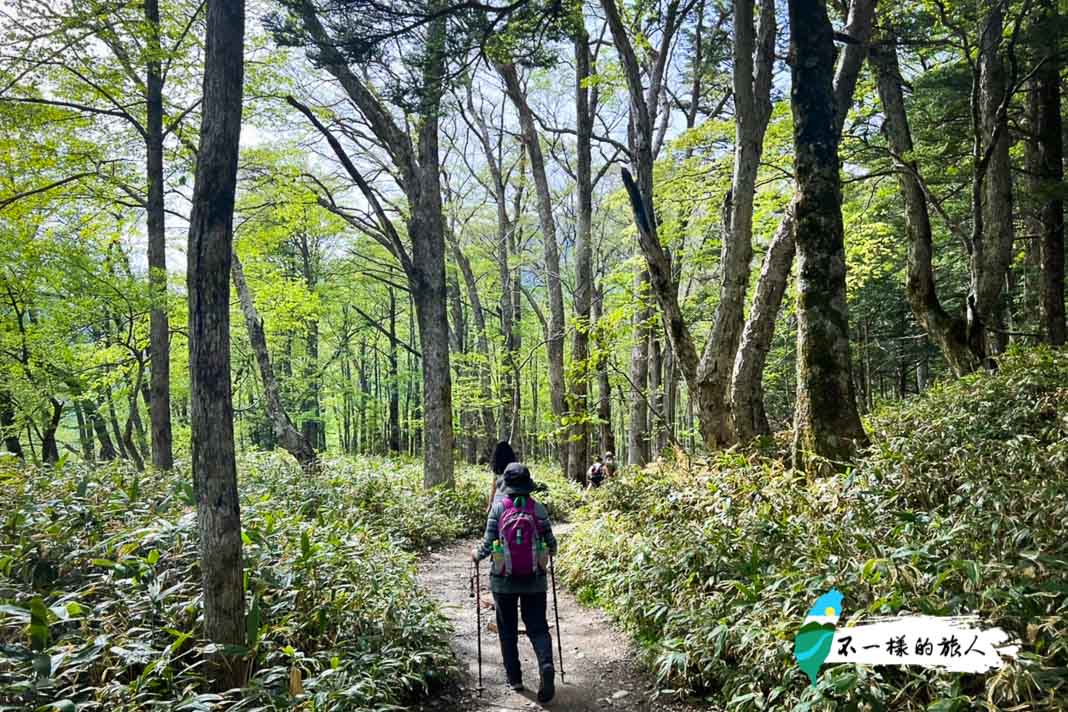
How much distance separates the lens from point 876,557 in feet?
12.0

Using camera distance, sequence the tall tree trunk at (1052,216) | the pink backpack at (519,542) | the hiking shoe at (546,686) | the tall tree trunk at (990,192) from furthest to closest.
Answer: the tall tree trunk at (1052,216), the tall tree trunk at (990,192), the pink backpack at (519,542), the hiking shoe at (546,686)

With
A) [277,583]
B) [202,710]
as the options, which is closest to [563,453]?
[277,583]

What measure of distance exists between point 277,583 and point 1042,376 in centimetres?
812

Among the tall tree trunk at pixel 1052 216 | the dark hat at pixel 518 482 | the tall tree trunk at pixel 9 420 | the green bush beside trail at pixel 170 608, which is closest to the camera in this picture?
the green bush beside trail at pixel 170 608

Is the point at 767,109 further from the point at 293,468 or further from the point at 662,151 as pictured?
the point at 293,468

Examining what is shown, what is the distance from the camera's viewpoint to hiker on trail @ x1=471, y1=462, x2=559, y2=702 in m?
4.57

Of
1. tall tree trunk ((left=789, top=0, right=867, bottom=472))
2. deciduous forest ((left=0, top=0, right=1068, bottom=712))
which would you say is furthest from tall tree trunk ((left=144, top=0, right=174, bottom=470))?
tall tree trunk ((left=789, top=0, right=867, bottom=472))

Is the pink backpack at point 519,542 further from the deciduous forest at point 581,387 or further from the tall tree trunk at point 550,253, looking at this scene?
the tall tree trunk at point 550,253

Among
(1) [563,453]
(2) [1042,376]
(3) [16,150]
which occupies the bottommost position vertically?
(1) [563,453]

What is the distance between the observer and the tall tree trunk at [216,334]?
11.3ft

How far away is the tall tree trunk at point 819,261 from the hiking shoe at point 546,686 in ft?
10.3

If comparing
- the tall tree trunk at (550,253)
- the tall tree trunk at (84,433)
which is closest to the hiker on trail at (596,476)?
the tall tree trunk at (550,253)


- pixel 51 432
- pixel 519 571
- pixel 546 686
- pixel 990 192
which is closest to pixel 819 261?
pixel 519 571

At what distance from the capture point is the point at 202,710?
9.82ft
